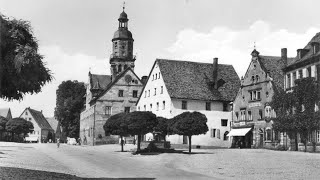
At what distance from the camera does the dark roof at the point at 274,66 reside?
2554 inches

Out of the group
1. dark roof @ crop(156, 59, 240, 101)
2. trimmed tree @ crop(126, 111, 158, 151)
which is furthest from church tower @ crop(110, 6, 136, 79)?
trimmed tree @ crop(126, 111, 158, 151)

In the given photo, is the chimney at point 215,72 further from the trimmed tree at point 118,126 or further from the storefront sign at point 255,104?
the trimmed tree at point 118,126

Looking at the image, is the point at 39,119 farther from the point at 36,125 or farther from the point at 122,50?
the point at 122,50

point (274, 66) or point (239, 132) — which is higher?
point (274, 66)

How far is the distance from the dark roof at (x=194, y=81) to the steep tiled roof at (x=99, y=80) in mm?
30180

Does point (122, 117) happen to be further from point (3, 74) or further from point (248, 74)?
point (3, 74)

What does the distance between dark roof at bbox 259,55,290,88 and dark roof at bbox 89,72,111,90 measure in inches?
1794

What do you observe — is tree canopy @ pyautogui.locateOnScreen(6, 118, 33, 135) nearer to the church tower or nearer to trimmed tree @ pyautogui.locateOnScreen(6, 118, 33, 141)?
trimmed tree @ pyautogui.locateOnScreen(6, 118, 33, 141)

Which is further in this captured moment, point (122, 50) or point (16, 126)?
point (16, 126)

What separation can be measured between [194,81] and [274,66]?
14.5 meters

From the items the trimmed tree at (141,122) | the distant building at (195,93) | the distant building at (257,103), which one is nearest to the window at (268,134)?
the distant building at (257,103)

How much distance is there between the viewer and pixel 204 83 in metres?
78.3

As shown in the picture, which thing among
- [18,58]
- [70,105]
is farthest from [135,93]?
[18,58]

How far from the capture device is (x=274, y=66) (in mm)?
67000
